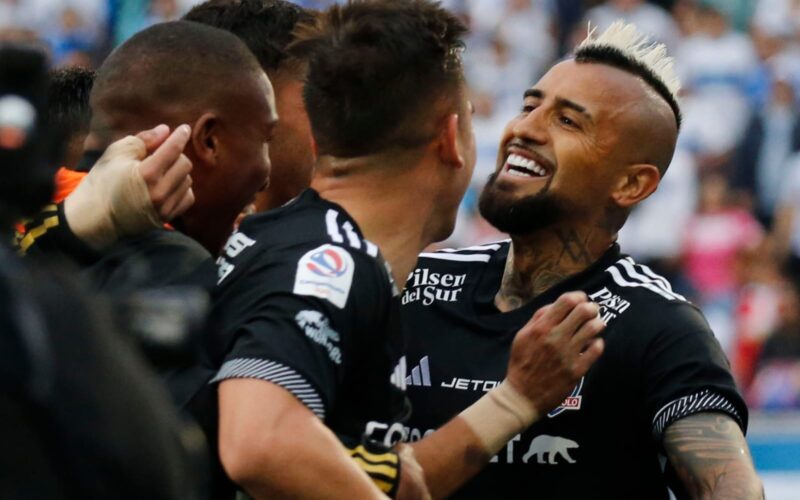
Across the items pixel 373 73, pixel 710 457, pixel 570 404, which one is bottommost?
pixel 570 404

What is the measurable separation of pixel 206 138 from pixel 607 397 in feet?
4.18

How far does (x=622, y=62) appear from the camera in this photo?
4414 mm

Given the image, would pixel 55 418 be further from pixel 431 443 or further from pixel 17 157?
pixel 431 443

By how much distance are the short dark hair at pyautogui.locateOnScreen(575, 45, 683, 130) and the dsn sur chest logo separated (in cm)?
74

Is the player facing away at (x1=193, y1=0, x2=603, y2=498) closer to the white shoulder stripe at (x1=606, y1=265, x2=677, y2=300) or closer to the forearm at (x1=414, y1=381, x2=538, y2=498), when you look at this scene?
the forearm at (x1=414, y1=381, x2=538, y2=498)

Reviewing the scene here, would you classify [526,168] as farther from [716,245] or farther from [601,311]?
[716,245]

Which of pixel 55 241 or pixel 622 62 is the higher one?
pixel 622 62

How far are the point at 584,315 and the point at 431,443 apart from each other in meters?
0.49

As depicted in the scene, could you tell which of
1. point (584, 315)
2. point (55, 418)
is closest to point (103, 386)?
point (55, 418)

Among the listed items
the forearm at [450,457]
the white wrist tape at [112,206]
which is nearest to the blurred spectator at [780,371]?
the forearm at [450,457]

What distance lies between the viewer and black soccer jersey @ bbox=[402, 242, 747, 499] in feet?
12.8

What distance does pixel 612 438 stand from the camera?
13.1 feet

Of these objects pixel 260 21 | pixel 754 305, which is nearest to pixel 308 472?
pixel 260 21

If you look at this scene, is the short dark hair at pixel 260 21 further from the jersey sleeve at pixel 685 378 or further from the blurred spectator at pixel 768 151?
the blurred spectator at pixel 768 151
